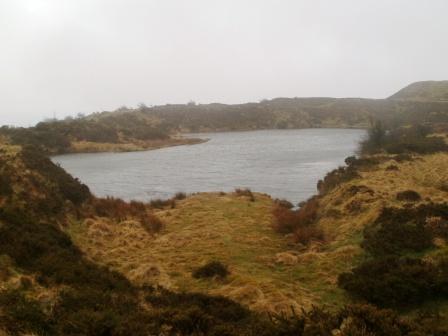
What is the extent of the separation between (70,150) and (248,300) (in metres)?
65.4

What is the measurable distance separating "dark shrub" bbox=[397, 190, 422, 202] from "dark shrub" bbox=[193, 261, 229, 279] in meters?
9.21

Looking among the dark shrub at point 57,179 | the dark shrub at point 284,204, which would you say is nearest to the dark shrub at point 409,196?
the dark shrub at point 284,204

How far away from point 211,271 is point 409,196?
10106 mm

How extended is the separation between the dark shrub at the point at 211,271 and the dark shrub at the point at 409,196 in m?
9.21

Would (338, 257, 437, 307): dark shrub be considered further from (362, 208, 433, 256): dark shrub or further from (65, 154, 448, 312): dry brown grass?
(362, 208, 433, 256): dark shrub

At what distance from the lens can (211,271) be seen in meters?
14.8

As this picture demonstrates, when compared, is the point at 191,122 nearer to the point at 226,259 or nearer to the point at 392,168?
the point at 392,168

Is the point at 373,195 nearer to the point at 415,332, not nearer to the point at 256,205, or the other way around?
the point at 256,205

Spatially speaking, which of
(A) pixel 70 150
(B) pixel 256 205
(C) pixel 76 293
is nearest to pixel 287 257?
(C) pixel 76 293

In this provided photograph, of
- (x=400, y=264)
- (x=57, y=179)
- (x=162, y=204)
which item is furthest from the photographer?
(x=162, y=204)

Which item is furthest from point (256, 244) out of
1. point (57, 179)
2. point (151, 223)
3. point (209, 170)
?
point (209, 170)

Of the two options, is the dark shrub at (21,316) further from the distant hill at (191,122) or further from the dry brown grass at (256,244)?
the distant hill at (191,122)

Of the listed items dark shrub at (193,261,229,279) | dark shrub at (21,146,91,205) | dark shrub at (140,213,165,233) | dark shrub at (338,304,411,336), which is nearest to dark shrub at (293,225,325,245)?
dark shrub at (193,261,229,279)

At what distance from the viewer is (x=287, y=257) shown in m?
16.2
